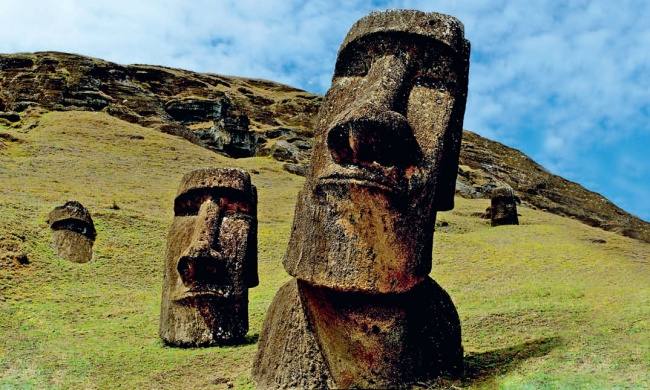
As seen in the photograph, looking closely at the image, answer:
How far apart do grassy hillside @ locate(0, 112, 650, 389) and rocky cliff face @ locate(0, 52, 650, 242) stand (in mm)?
19045

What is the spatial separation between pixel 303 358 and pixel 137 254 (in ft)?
47.6

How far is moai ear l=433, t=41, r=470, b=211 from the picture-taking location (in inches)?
283

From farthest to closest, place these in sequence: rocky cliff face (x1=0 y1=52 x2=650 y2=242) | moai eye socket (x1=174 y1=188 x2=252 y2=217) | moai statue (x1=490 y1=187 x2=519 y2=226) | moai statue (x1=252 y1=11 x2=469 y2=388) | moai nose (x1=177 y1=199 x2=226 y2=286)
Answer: rocky cliff face (x1=0 y1=52 x2=650 y2=242)
moai statue (x1=490 y1=187 x2=519 y2=226)
moai eye socket (x1=174 y1=188 x2=252 y2=217)
moai nose (x1=177 y1=199 x2=226 y2=286)
moai statue (x1=252 y1=11 x2=469 y2=388)

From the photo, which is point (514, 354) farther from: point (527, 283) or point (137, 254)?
point (137, 254)

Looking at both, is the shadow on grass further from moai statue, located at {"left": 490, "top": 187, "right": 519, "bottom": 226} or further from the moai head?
moai statue, located at {"left": 490, "top": 187, "right": 519, "bottom": 226}

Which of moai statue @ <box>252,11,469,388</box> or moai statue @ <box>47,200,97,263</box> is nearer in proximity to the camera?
moai statue @ <box>252,11,469,388</box>

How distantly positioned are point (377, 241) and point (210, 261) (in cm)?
518

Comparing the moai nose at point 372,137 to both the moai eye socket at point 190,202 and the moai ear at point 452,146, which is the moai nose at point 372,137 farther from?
the moai eye socket at point 190,202

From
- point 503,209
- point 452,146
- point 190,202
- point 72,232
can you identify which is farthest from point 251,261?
point 503,209

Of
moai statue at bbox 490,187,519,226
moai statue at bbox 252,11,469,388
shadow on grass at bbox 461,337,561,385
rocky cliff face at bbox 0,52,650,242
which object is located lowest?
shadow on grass at bbox 461,337,561,385

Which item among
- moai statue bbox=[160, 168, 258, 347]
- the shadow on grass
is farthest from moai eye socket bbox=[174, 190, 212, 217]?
the shadow on grass

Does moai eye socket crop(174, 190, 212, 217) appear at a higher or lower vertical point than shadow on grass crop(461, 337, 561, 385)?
higher

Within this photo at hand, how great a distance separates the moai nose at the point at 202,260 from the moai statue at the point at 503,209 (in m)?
21.9

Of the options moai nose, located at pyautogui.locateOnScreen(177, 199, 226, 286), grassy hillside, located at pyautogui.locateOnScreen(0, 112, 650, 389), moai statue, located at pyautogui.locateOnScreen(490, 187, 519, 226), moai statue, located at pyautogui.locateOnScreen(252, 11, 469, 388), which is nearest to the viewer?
moai statue, located at pyautogui.locateOnScreen(252, 11, 469, 388)
